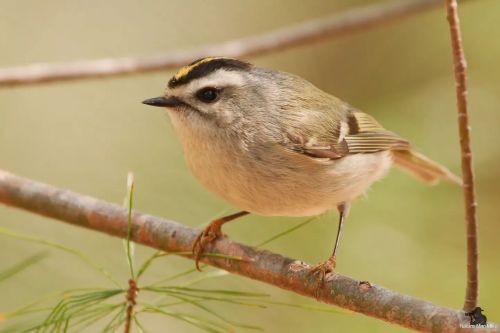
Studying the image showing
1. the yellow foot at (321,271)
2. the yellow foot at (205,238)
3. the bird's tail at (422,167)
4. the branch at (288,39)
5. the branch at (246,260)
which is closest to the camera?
the branch at (246,260)

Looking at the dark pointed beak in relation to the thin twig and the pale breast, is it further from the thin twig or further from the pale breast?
the thin twig

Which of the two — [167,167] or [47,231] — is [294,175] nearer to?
[167,167]

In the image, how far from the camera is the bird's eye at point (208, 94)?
7.37 feet

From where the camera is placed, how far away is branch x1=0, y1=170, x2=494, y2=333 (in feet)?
5.24

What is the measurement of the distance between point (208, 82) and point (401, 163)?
1.08 m

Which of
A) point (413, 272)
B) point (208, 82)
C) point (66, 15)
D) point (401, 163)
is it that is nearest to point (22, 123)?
point (66, 15)

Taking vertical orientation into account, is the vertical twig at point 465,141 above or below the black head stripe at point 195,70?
below

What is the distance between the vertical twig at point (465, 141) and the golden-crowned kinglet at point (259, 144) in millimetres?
593

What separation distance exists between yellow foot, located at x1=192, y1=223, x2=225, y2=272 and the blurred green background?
0.24 meters

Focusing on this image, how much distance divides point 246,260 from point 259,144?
1.36ft

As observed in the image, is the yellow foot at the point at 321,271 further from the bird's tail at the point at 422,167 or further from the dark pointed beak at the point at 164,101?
the bird's tail at the point at 422,167

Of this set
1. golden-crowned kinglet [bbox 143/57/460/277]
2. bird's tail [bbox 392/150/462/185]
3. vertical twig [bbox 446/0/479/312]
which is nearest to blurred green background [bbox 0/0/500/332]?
bird's tail [bbox 392/150/462/185]

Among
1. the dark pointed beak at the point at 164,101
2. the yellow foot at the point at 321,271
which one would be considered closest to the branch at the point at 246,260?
the yellow foot at the point at 321,271

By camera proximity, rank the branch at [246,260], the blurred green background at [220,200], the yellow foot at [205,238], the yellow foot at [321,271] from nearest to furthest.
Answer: the branch at [246,260] → the yellow foot at [321,271] → the yellow foot at [205,238] → the blurred green background at [220,200]
